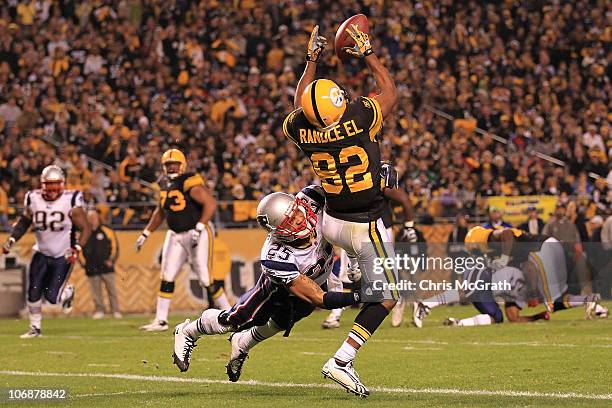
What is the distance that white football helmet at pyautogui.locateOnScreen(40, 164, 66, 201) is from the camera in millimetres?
14266

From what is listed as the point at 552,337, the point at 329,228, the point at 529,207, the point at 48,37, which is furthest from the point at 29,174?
the point at 329,228

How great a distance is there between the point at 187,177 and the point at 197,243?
0.83m

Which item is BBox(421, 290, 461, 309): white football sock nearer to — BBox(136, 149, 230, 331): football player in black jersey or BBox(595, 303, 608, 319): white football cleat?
BBox(595, 303, 608, 319): white football cleat

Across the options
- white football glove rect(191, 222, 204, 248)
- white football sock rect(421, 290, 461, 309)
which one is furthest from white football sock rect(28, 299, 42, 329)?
white football sock rect(421, 290, 461, 309)

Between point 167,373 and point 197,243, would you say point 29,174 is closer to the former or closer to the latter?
point 197,243

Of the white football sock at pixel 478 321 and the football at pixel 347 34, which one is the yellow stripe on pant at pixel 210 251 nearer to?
the white football sock at pixel 478 321

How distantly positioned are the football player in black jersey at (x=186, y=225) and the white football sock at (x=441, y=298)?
2.32 metres

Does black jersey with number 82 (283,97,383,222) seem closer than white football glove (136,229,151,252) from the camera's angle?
Yes

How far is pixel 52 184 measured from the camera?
14289 mm

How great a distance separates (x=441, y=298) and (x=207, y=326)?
6635mm

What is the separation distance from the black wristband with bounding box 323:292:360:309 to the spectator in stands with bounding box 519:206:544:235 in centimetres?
1099

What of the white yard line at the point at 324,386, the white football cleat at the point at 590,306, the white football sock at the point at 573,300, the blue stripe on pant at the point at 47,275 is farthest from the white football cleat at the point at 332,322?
the white yard line at the point at 324,386

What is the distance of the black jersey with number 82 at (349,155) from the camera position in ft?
26.9

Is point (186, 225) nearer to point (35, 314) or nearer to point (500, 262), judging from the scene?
point (35, 314)
